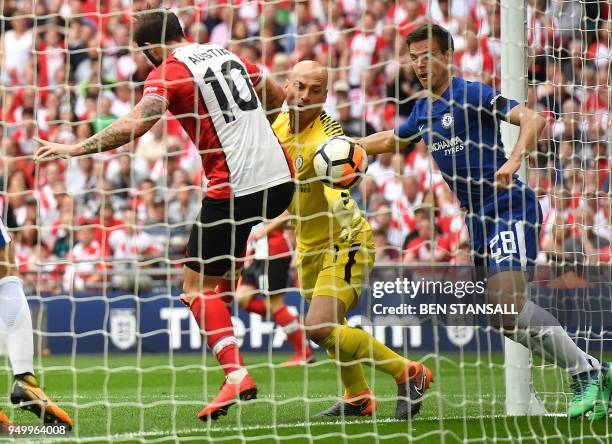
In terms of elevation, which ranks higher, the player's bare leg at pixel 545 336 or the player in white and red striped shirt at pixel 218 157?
the player in white and red striped shirt at pixel 218 157

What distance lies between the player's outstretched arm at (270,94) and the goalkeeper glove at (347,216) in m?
0.65

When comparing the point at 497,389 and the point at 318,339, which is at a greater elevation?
the point at 318,339

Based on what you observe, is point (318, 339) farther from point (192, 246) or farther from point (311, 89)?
point (311, 89)

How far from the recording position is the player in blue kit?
20.3ft

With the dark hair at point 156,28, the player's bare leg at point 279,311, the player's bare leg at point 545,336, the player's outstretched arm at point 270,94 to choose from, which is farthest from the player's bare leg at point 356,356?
the player's bare leg at point 279,311

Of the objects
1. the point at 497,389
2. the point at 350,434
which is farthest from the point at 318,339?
the point at 497,389

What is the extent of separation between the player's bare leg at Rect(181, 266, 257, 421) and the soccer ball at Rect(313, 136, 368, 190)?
0.85m

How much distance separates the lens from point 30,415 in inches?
253

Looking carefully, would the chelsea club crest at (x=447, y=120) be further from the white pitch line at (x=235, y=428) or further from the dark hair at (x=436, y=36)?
the white pitch line at (x=235, y=428)

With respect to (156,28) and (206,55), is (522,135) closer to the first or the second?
(206,55)

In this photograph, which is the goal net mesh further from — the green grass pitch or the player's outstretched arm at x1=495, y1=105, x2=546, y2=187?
the player's outstretched arm at x1=495, y1=105, x2=546, y2=187

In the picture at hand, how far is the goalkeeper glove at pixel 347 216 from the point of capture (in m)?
6.39

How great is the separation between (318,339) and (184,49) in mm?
1786

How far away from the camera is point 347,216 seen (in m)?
6.42
